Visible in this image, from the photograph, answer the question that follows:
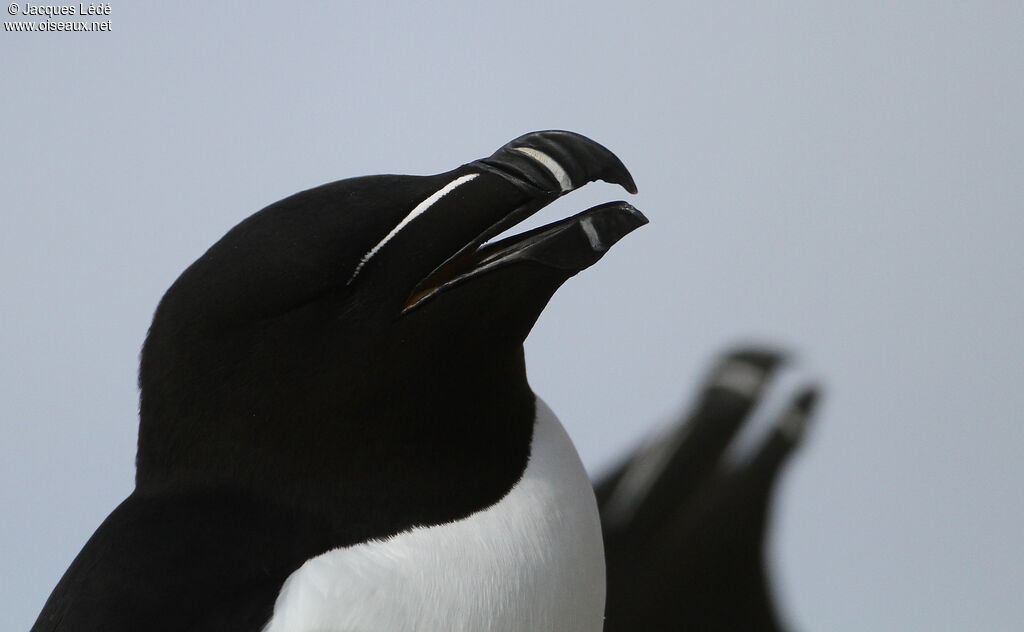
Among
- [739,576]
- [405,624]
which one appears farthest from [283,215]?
[739,576]

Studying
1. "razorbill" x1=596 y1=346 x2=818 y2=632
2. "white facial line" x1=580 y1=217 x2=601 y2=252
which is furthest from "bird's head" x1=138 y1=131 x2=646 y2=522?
"razorbill" x1=596 y1=346 x2=818 y2=632

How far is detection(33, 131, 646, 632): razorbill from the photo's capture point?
707 mm

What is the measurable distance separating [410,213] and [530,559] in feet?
0.80

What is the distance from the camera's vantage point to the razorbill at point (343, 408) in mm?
707

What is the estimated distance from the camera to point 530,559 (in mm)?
780

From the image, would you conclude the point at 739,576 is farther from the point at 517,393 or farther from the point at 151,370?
the point at 151,370

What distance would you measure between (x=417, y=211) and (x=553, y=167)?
90 millimetres

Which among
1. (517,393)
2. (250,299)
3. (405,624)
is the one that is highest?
(250,299)

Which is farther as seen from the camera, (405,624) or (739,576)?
(739,576)

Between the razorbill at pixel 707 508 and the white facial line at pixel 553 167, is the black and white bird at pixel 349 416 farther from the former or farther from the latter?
the razorbill at pixel 707 508

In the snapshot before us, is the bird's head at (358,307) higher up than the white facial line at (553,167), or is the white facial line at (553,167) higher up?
the white facial line at (553,167)

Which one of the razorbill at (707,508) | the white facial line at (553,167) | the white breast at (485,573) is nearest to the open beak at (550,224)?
the white facial line at (553,167)

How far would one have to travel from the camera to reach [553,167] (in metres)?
0.73

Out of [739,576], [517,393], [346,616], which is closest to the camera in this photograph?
[346,616]
